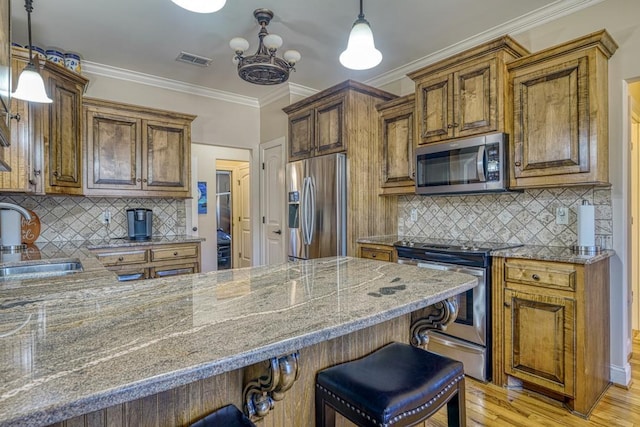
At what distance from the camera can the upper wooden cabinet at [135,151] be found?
334 cm

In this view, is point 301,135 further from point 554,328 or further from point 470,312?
point 554,328

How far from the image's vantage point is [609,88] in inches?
94.7

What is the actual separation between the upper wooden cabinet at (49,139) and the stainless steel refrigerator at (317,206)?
1.99 m

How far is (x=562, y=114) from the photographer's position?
2314 mm

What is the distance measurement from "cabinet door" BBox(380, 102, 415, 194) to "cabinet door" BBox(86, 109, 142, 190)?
2.48 metres

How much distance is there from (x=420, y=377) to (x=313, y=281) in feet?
1.60

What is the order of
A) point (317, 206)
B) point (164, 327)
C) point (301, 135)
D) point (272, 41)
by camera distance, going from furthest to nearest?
point (301, 135), point (317, 206), point (272, 41), point (164, 327)

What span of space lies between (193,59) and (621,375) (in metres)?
4.36

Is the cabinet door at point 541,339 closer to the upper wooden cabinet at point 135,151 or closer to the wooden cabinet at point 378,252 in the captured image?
the wooden cabinet at point 378,252

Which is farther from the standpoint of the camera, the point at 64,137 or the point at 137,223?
the point at 137,223

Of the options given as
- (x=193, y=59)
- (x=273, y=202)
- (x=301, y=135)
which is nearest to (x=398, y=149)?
(x=301, y=135)

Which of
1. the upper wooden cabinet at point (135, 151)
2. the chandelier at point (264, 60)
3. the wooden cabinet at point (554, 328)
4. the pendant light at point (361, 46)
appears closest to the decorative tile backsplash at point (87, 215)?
the upper wooden cabinet at point (135, 151)

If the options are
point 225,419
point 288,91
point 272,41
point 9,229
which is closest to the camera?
point 225,419

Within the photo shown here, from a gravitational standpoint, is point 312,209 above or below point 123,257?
above
